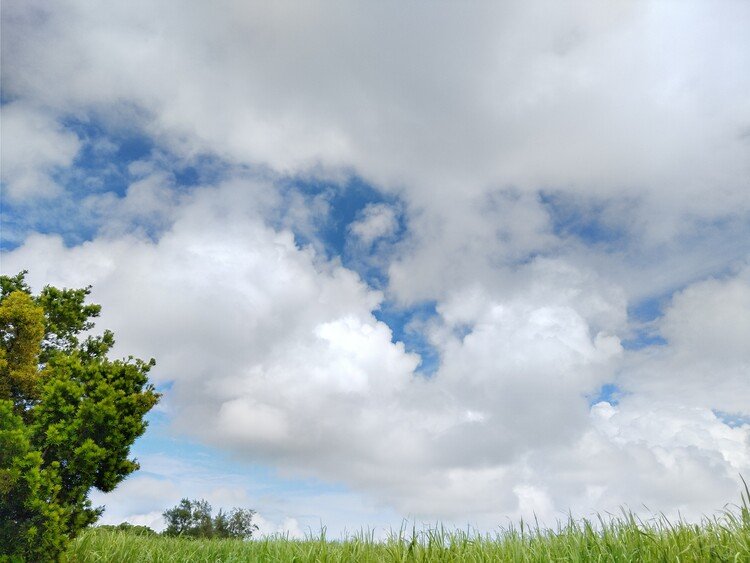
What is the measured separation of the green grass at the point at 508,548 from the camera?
30.2 ft

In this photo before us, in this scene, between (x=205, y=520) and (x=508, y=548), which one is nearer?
(x=508, y=548)

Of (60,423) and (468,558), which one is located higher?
(60,423)

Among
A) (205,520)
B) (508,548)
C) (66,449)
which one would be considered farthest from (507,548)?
(205,520)

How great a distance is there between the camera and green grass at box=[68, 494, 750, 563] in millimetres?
9203

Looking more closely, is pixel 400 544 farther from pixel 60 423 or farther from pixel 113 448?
pixel 60 423

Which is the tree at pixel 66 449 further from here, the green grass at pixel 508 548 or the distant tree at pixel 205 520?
the distant tree at pixel 205 520

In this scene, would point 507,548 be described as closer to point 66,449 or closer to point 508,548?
point 508,548

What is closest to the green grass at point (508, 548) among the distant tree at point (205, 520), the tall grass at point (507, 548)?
the tall grass at point (507, 548)

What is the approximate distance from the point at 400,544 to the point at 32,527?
809cm

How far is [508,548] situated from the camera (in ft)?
36.2

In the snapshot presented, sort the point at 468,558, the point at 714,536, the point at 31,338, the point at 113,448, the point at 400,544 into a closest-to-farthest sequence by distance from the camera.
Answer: the point at 714,536 → the point at 468,558 → the point at 400,544 → the point at 113,448 → the point at 31,338

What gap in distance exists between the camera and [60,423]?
44.6ft

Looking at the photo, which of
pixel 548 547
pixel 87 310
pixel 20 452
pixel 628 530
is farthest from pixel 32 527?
pixel 87 310

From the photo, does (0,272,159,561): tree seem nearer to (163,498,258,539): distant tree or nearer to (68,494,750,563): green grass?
(68,494,750,563): green grass
